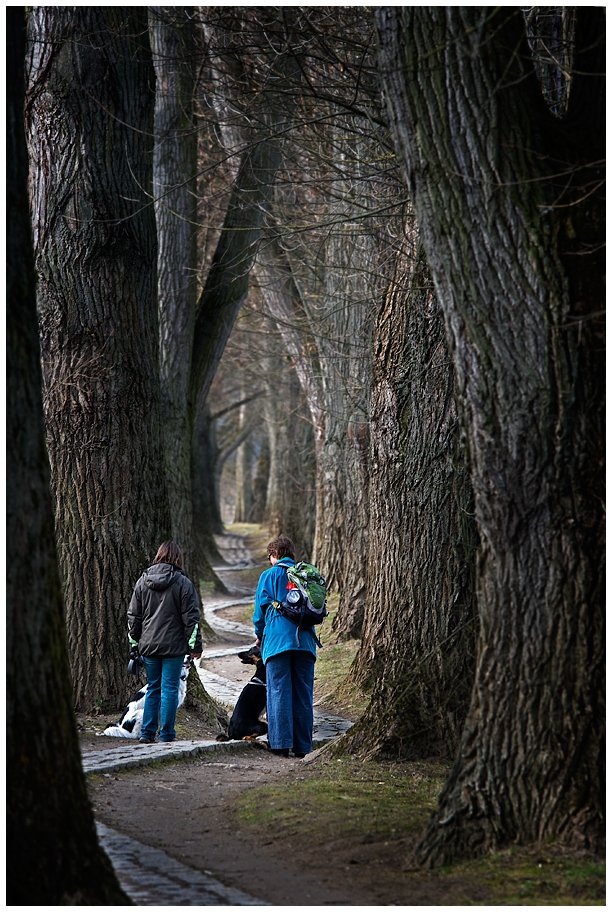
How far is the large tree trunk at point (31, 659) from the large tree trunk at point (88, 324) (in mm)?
4498

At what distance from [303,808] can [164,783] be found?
1.53 metres

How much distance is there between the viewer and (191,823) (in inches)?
208

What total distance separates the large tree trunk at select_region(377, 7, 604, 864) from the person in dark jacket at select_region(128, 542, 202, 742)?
12.4 ft

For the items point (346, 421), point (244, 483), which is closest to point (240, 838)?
point (346, 421)

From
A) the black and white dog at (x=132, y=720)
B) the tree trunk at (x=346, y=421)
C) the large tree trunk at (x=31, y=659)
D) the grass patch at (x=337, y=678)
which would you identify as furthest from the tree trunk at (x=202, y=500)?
the large tree trunk at (x=31, y=659)

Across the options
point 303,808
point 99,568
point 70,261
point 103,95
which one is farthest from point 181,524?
point 303,808

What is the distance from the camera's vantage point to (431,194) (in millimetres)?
4344

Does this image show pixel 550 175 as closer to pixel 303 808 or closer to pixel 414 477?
pixel 414 477

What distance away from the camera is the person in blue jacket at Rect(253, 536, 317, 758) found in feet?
Answer: 24.7

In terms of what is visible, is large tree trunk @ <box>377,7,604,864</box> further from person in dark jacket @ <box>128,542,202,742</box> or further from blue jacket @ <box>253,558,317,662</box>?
person in dark jacket @ <box>128,542,202,742</box>

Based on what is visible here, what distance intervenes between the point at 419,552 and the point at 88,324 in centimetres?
370

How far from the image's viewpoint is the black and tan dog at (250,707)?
7.99m

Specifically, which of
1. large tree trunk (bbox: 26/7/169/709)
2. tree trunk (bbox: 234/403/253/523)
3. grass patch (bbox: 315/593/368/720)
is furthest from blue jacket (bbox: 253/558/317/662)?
tree trunk (bbox: 234/403/253/523)

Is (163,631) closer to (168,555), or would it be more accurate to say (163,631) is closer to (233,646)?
(168,555)
